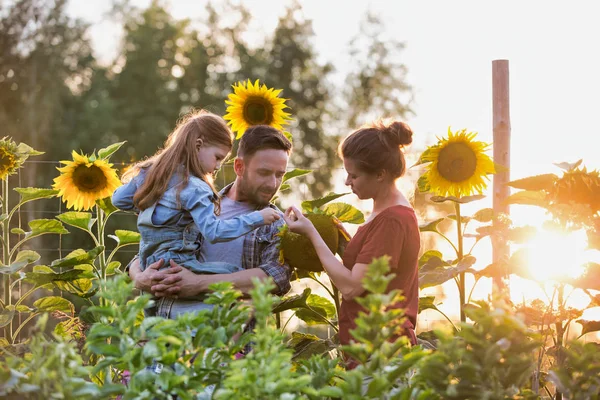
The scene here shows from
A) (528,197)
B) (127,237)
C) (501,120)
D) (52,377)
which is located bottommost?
(52,377)

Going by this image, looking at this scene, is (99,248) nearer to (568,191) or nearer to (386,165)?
(386,165)

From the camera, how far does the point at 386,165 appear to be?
249cm

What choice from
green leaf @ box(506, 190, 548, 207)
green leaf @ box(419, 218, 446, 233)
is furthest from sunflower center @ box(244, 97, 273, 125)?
green leaf @ box(506, 190, 548, 207)

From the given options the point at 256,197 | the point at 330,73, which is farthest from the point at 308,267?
the point at 330,73

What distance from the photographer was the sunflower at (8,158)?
3.47m

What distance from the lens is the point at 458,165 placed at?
2979 millimetres

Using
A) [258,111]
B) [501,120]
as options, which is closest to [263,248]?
[258,111]

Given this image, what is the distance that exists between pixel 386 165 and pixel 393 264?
1.06ft

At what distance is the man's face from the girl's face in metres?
0.06

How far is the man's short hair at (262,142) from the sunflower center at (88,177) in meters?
0.84

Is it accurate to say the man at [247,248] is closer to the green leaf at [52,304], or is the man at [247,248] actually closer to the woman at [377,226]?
the woman at [377,226]

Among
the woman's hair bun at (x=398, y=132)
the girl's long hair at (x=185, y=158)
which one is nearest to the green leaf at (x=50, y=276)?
the girl's long hair at (x=185, y=158)

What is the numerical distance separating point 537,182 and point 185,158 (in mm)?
1096

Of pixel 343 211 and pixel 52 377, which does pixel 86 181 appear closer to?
pixel 343 211
